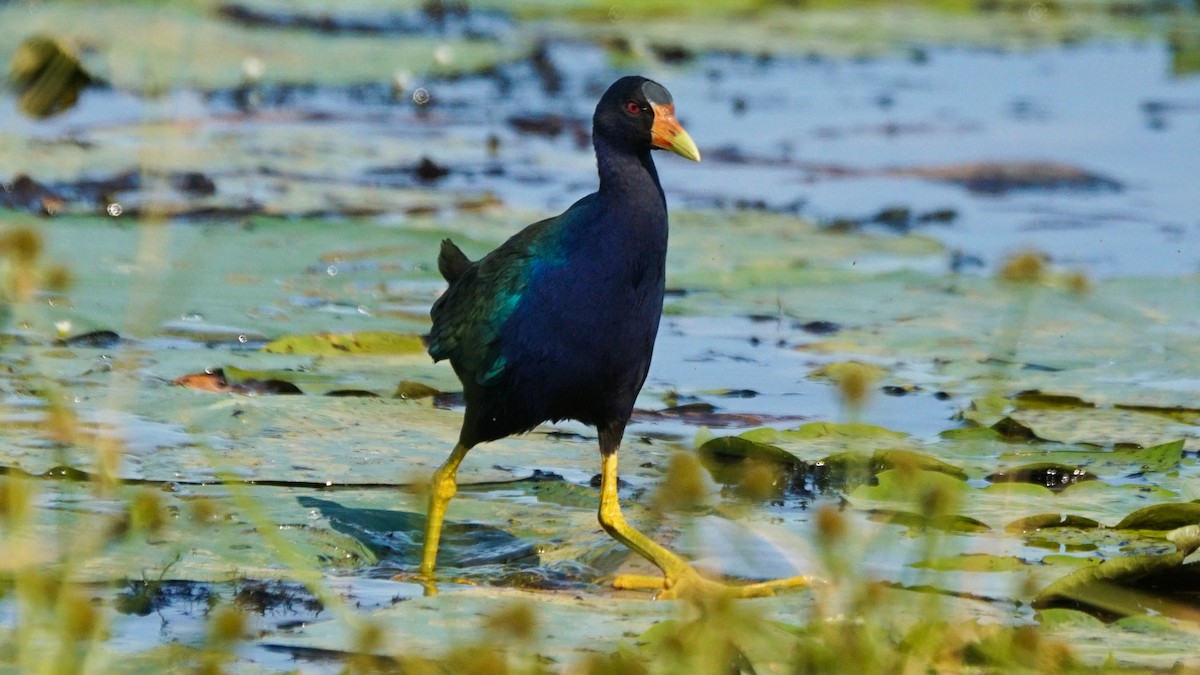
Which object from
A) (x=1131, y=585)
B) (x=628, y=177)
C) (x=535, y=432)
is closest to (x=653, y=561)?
(x=628, y=177)

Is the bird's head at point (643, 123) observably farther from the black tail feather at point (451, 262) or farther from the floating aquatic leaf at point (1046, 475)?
the floating aquatic leaf at point (1046, 475)

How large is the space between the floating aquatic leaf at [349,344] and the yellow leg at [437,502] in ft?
4.17

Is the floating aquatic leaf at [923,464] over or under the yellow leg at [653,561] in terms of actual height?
over

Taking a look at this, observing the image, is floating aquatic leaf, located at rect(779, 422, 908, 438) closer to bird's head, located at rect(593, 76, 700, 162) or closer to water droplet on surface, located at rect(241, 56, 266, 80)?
bird's head, located at rect(593, 76, 700, 162)

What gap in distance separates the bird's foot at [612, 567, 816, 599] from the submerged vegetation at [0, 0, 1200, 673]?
0.26 ft

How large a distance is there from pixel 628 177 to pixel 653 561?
85 centimetres

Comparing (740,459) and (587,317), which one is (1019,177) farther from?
(587,317)

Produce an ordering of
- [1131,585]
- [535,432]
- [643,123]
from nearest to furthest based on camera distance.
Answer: [1131,585] → [643,123] → [535,432]

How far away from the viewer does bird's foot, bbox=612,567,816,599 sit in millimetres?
3758

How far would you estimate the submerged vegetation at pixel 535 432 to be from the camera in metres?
2.98

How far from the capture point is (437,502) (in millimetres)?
4328

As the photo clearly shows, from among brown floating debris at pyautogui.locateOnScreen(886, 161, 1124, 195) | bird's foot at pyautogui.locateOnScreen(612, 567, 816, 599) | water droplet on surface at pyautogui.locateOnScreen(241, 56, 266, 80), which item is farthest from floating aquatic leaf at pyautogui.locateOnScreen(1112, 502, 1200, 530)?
water droplet on surface at pyautogui.locateOnScreen(241, 56, 266, 80)

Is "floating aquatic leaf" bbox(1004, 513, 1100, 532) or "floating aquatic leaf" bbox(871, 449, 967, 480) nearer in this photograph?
"floating aquatic leaf" bbox(1004, 513, 1100, 532)

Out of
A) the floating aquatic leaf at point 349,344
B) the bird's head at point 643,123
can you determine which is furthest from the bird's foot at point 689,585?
the floating aquatic leaf at point 349,344
